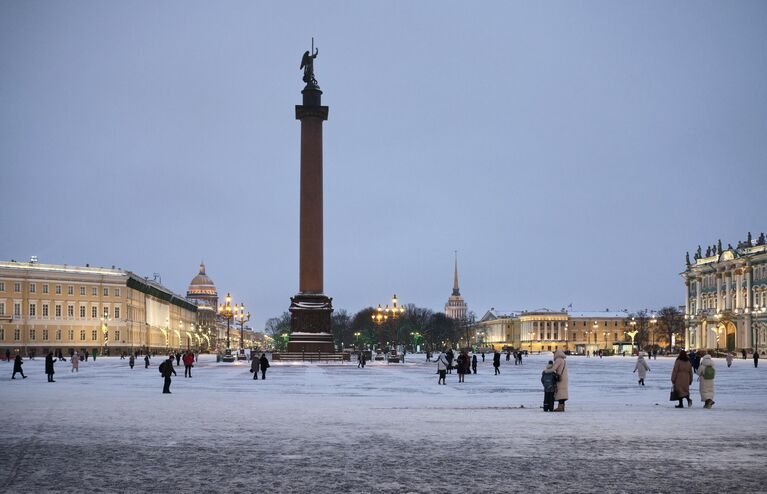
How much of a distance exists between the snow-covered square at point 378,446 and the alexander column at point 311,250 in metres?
41.4

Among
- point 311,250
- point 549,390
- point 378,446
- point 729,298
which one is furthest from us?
point 729,298

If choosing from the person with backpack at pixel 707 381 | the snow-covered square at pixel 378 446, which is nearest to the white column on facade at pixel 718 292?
the snow-covered square at pixel 378 446

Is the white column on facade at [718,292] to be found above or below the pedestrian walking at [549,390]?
above

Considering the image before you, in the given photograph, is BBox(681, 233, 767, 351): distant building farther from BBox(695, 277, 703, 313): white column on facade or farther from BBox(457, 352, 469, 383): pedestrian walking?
BBox(457, 352, 469, 383): pedestrian walking

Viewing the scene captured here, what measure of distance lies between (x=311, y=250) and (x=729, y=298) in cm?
8307

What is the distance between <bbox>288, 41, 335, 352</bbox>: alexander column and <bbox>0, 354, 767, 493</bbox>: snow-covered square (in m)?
41.4

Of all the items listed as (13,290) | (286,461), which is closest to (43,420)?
(286,461)

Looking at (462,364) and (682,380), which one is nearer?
(682,380)

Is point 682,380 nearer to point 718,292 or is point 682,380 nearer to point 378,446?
point 378,446

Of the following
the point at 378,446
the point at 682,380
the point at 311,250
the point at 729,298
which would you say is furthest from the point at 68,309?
the point at 378,446

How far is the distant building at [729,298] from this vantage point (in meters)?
118

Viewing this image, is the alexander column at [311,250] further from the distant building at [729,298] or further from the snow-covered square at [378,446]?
the distant building at [729,298]

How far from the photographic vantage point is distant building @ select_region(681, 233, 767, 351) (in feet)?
387

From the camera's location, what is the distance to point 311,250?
6862 centimetres
